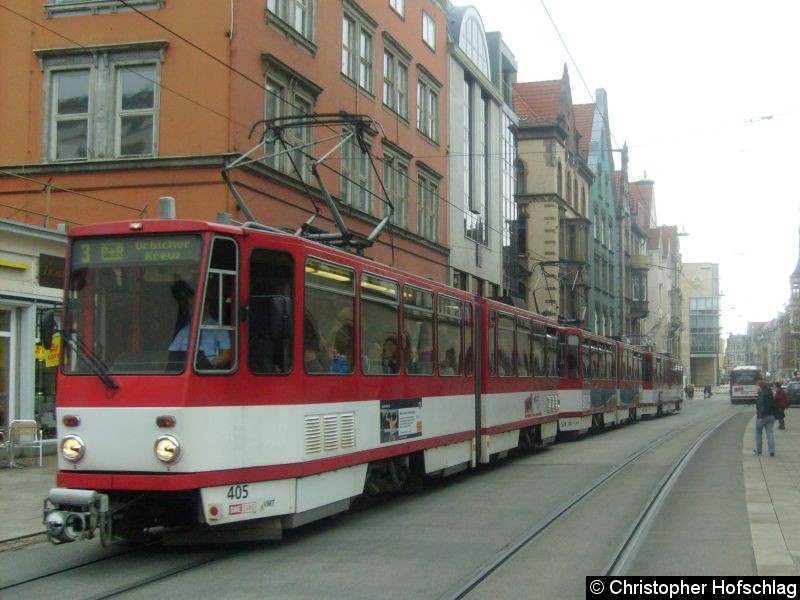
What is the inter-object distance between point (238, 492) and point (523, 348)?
449 inches

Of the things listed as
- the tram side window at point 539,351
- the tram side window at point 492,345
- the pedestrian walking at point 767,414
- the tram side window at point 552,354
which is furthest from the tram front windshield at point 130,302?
the tram side window at point 552,354

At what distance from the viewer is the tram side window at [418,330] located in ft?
41.7

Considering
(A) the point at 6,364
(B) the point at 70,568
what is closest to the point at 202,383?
(B) the point at 70,568

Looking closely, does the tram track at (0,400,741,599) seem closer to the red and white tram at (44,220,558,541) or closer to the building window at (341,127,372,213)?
the red and white tram at (44,220,558,541)

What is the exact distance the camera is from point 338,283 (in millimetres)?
10633

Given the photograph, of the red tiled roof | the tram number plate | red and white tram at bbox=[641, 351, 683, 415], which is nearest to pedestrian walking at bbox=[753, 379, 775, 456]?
the tram number plate

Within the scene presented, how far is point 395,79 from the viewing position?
93.1 feet

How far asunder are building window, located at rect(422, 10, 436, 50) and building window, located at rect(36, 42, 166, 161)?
13.3m

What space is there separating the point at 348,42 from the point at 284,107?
15.4ft

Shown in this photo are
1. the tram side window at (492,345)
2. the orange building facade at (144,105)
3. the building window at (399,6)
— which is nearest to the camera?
the tram side window at (492,345)

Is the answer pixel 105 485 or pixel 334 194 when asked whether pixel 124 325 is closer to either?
pixel 105 485

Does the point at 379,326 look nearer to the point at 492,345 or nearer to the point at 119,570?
the point at 119,570

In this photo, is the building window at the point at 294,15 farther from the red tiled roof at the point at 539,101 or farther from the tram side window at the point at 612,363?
the red tiled roof at the point at 539,101

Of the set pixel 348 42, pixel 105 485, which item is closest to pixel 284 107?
pixel 348 42
